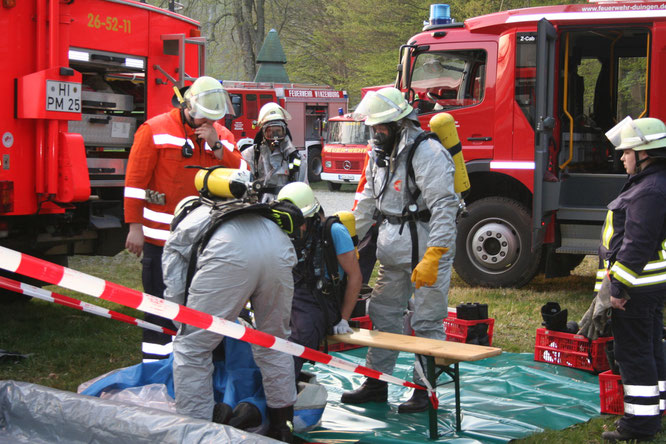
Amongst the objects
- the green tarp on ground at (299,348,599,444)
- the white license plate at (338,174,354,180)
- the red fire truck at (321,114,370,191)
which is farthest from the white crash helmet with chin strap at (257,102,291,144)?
the white license plate at (338,174,354,180)

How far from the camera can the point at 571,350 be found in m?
6.09

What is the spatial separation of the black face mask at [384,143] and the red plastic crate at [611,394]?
6.14 ft

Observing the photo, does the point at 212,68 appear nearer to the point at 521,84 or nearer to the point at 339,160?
the point at 339,160

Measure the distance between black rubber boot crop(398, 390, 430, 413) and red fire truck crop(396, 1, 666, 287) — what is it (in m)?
3.59

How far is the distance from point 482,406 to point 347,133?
1687 cm

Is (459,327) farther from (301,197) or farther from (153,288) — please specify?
(153,288)

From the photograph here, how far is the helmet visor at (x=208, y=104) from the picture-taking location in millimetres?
4949

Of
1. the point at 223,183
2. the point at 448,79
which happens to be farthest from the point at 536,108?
the point at 223,183

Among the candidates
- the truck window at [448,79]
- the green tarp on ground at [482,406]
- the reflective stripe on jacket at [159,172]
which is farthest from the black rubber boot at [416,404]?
the truck window at [448,79]

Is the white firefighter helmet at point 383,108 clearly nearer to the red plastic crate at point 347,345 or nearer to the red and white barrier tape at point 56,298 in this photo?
the red and white barrier tape at point 56,298

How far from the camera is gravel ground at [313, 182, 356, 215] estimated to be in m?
18.0

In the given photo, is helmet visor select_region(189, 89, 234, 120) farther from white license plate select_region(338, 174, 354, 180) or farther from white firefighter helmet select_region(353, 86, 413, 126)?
white license plate select_region(338, 174, 354, 180)

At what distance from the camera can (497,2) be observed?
2044cm

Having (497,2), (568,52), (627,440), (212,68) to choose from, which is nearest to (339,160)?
(497,2)
